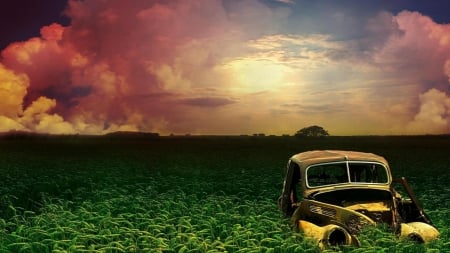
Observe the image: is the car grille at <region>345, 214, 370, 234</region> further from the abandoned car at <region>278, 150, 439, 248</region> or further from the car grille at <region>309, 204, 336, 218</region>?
the car grille at <region>309, 204, 336, 218</region>

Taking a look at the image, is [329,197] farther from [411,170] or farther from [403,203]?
[411,170]

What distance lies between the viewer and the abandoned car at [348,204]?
11.8m

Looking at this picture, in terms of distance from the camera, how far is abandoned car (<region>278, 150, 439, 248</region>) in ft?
38.6

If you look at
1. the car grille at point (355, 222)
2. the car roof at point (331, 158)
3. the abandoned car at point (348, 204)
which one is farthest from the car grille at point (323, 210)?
the car roof at point (331, 158)

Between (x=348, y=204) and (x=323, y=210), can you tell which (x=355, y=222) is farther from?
(x=348, y=204)

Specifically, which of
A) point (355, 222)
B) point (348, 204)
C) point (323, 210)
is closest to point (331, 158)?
point (348, 204)

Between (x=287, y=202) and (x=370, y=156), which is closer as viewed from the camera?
(x=370, y=156)

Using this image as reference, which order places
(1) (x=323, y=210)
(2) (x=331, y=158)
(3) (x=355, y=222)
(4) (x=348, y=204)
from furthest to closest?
(2) (x=331, y=158) < (4) (x=348, y=204) < (1) (x=323, y=210) < (3) (x=355, y=222)

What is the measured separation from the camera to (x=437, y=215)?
1766 centimetres

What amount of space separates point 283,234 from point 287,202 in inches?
136

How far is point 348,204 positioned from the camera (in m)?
12.9

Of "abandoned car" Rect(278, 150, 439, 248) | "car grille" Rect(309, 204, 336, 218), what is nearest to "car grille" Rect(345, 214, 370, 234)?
"abandoned car" Rect(278, 150, 439, 248)

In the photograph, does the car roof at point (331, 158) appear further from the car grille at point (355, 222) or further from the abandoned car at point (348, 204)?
the car grille at point (355, 222)

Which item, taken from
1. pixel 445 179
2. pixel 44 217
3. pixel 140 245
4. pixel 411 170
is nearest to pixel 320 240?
pixel 140 245
